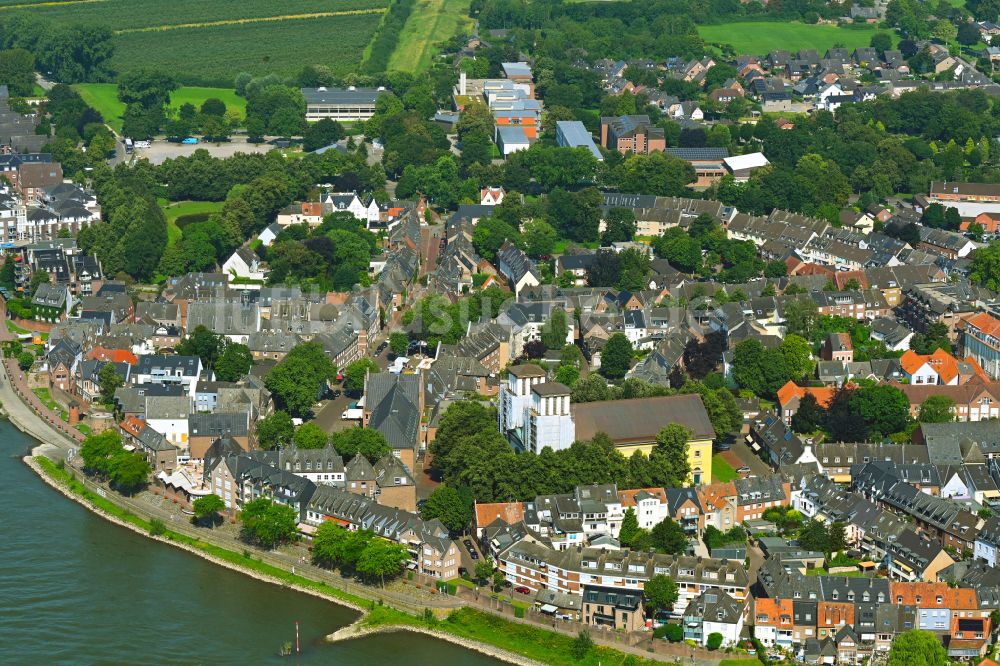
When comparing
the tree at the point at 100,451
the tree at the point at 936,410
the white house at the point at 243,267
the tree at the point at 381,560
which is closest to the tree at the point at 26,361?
the tree at the point at 100,451

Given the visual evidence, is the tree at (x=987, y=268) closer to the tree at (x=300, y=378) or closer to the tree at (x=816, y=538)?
the tree at (x=816, y=538)

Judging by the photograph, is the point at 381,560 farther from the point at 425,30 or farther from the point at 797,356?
the point at 425,30

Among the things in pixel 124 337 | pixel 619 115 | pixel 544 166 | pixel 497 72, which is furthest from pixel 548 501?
pixel 497 72

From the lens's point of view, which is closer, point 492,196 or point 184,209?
point 492,196

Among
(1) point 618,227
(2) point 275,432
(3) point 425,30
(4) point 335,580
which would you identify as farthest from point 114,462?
(3) point 425,30

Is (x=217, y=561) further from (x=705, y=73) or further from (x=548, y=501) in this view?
(x=705, y=73)

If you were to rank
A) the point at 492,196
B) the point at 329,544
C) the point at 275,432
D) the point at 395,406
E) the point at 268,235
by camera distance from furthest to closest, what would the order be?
1. the point at 492,196
2. the point at 268,235
3. the point at 395,406
4. the point at 275,432
5. the point at 329,544
